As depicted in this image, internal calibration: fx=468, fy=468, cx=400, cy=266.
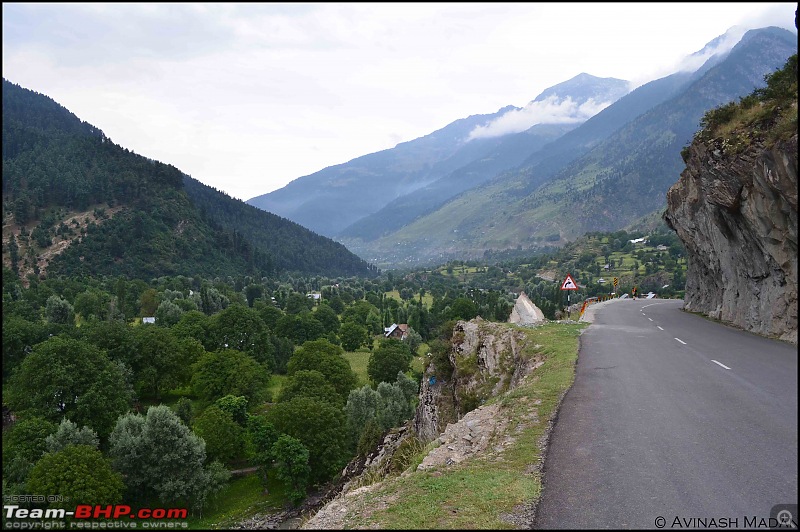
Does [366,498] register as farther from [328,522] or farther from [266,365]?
[266,365]

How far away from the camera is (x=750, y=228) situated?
24047 millimetres

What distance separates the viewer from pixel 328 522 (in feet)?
27.2

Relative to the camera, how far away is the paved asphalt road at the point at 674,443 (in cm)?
714

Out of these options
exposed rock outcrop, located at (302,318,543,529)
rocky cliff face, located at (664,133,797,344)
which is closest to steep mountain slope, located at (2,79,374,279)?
exposed rock outcrop, located at (302,318,543,529)

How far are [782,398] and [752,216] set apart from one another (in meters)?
15.8

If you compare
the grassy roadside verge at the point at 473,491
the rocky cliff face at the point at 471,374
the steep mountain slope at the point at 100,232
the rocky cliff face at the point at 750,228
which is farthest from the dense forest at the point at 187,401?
the steep mountain slope at the point at 100,232

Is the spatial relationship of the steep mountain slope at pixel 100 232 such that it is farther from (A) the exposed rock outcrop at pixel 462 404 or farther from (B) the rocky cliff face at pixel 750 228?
(B) the rocky cliff face at pixel 750 228

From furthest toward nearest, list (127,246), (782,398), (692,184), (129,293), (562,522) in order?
(127,246) → (129,293) → (692,184) → (782,398) → (562,522)

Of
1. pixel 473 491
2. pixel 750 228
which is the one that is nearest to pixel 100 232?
pixel 750 228

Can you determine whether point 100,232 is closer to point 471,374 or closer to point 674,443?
point 471,374

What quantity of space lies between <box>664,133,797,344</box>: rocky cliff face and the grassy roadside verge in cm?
1480

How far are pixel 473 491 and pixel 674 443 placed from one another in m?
4.30

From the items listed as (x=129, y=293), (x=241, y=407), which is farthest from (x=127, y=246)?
(x=241, y=407)

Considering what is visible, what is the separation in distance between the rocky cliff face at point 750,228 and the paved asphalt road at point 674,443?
6124 mm
